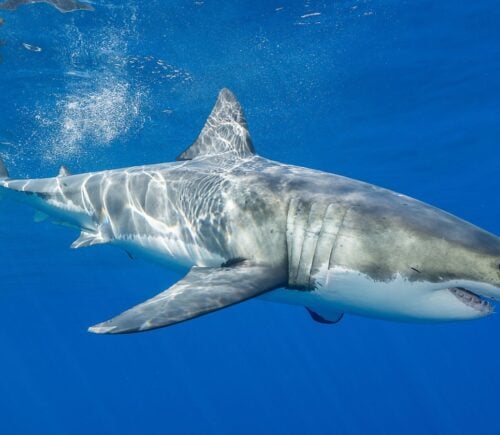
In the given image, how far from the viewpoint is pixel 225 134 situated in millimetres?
6941

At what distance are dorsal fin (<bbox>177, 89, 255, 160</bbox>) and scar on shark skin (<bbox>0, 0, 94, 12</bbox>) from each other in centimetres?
539

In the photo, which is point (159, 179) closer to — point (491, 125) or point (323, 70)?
point (323, 70)

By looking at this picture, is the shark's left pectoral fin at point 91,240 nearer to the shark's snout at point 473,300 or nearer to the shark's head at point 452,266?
the shark's head at point 452,266

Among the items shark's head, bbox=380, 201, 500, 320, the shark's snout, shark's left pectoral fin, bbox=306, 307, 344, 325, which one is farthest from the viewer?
shark's left pectoral fin, bbox=306, 307, 344, 325

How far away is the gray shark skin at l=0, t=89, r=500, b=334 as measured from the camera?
365cm

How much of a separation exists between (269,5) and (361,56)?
12.6 ft

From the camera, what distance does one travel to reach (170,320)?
3.50 meters

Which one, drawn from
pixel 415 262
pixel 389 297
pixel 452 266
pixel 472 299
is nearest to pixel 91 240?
pixel 389 297

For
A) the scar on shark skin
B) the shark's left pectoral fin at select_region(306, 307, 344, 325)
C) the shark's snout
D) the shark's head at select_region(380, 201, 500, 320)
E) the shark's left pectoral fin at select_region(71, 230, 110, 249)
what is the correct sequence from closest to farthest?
the shark's head at select_region(380, 201, 500, 320), the shark's snout, the shark's left pectoral fin at select_region(306, 307, 344, 325), the shark's left pectoral fin at select_region(71, 230, 110, 249), the scar on shark skin

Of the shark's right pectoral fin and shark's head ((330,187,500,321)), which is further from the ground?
shark's head ((330,187,500,321))

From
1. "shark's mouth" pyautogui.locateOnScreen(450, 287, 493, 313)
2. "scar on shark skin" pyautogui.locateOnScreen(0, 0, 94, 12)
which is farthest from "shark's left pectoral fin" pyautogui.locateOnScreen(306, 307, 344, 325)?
"scar on shark skin" pyautogui.locateOnScreen(0, 0, 94, 12)

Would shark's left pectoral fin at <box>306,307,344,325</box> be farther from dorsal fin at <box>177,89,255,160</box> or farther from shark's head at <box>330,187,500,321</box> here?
dorsal fin at <box>177,89,255,160</box>

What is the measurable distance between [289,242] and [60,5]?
29.3 feet

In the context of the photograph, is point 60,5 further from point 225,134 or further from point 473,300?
point 473,300
